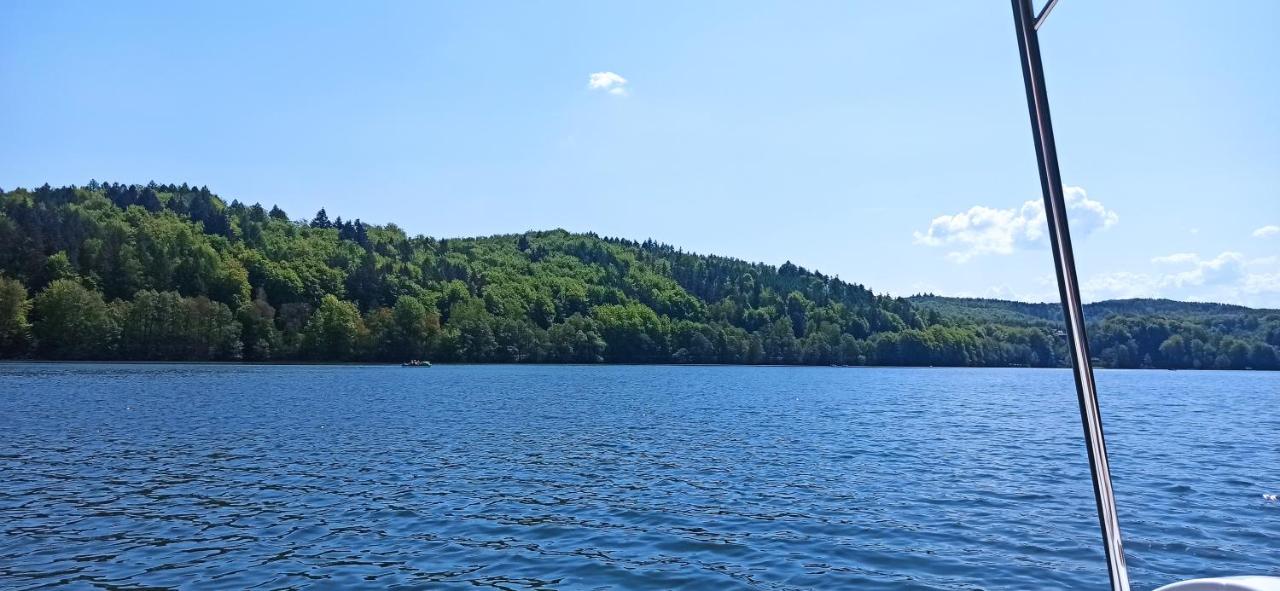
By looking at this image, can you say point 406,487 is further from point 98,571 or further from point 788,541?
point 788,541

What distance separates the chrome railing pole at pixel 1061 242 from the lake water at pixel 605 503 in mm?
12603

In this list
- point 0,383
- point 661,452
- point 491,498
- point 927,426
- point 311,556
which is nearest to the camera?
point 311,556

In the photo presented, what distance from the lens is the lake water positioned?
731 inches

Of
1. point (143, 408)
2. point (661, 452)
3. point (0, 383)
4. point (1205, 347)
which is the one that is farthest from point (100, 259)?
point (1205, 347)

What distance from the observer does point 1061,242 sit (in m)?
5.49

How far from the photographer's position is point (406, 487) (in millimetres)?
28828

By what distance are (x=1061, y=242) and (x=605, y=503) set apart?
72.6ft

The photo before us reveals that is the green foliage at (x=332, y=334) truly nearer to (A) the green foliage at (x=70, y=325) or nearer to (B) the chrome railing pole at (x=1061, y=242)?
(A) the green foliage at (x=70, y=325)

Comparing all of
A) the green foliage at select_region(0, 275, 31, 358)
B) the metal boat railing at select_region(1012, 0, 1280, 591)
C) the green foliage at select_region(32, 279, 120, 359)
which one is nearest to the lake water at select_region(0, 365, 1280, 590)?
the metal boat railing at select_region(1012, 0, 1280, 591)

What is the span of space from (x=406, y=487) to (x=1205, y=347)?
6350 inches

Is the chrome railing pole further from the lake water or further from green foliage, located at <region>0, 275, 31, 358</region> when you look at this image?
green foliage, located at <region>0, 275, 31, 358</region>

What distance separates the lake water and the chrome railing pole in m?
12.6

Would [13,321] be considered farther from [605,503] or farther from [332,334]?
[605,503]

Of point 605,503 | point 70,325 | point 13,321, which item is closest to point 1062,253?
point 605,503
